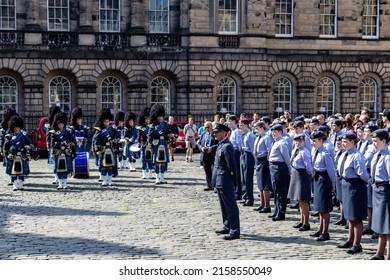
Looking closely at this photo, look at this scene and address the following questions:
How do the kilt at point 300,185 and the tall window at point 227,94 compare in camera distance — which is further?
the tall window at point 227,94

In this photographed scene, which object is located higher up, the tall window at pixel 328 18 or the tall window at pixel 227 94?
the tall window at pixel 328 18

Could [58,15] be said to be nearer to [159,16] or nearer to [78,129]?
[159,16]

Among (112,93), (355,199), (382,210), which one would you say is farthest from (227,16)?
(382,210)

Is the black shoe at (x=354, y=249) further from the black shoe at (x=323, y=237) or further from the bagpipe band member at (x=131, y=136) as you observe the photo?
the bagpipe band member at (x=131, y=136)

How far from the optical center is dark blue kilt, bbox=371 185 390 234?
426 inches

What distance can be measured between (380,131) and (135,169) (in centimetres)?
1520

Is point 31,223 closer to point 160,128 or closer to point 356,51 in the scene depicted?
point 160,128

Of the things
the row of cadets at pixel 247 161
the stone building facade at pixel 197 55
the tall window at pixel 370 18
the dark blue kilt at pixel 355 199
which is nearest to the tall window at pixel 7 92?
the stone building facade at pixel 197 55

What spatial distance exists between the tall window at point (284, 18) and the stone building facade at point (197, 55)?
0.06m

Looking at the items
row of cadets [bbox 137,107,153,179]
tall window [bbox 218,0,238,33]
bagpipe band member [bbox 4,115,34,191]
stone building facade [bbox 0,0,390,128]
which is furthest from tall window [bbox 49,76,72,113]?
bagpipe band member [bbox 4,115,34,191]

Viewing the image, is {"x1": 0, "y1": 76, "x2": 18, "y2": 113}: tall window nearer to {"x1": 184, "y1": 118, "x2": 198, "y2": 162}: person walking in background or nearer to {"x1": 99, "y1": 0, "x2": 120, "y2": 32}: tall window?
{"x1": 99, "y1": 0, "x2": 120, "y2": 32}: tall window

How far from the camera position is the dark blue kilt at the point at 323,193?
42.8 ft

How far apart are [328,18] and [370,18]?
265 cm

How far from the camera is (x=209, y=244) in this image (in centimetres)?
1272
